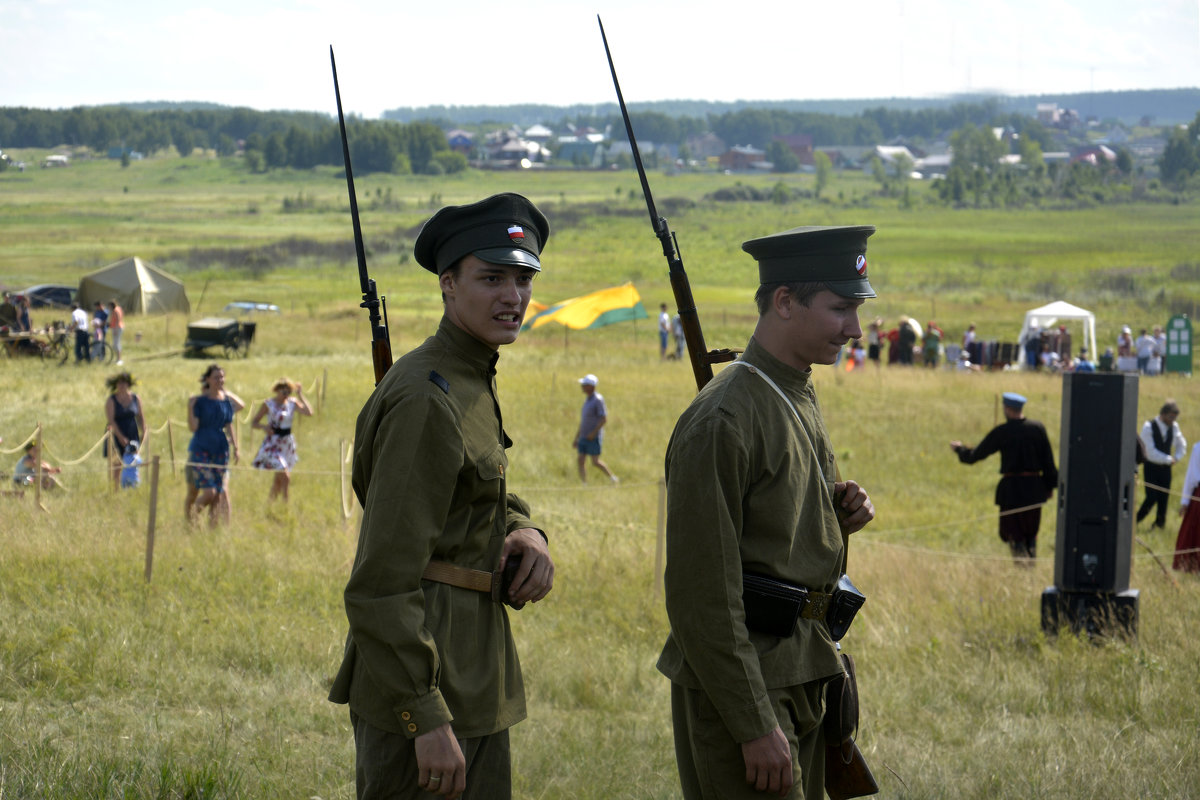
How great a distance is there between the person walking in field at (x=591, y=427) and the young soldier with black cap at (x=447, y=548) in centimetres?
1093

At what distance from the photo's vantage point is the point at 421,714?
7.79 feet

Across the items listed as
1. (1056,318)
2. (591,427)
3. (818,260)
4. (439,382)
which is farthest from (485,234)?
(1056,318)

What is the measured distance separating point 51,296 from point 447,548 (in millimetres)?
38800

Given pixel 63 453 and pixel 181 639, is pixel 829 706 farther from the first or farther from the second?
pixel 63 453

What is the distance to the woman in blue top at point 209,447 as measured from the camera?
395 inches

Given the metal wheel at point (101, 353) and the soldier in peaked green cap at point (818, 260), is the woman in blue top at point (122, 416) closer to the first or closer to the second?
the soldier in peaked green cap at point (818, 260)

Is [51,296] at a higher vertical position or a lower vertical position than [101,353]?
higher

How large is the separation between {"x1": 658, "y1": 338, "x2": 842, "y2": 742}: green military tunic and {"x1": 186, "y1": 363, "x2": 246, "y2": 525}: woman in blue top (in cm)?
786

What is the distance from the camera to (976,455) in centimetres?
1004

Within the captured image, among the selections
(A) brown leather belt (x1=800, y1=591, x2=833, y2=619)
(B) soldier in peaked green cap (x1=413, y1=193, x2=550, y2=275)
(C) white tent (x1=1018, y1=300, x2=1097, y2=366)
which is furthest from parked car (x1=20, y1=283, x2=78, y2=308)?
(A) brown leather belt (x1=800, y1=591, x2=833, y2=619)

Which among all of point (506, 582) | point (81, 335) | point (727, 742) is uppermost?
point (506, 582)

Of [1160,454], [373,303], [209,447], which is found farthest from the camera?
[1160,454]

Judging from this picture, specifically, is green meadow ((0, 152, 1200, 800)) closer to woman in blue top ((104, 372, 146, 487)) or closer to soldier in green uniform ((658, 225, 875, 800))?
woman in blue top ((104, 372, 146, 487))

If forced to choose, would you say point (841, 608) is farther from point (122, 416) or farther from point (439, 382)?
point (122, 416)
